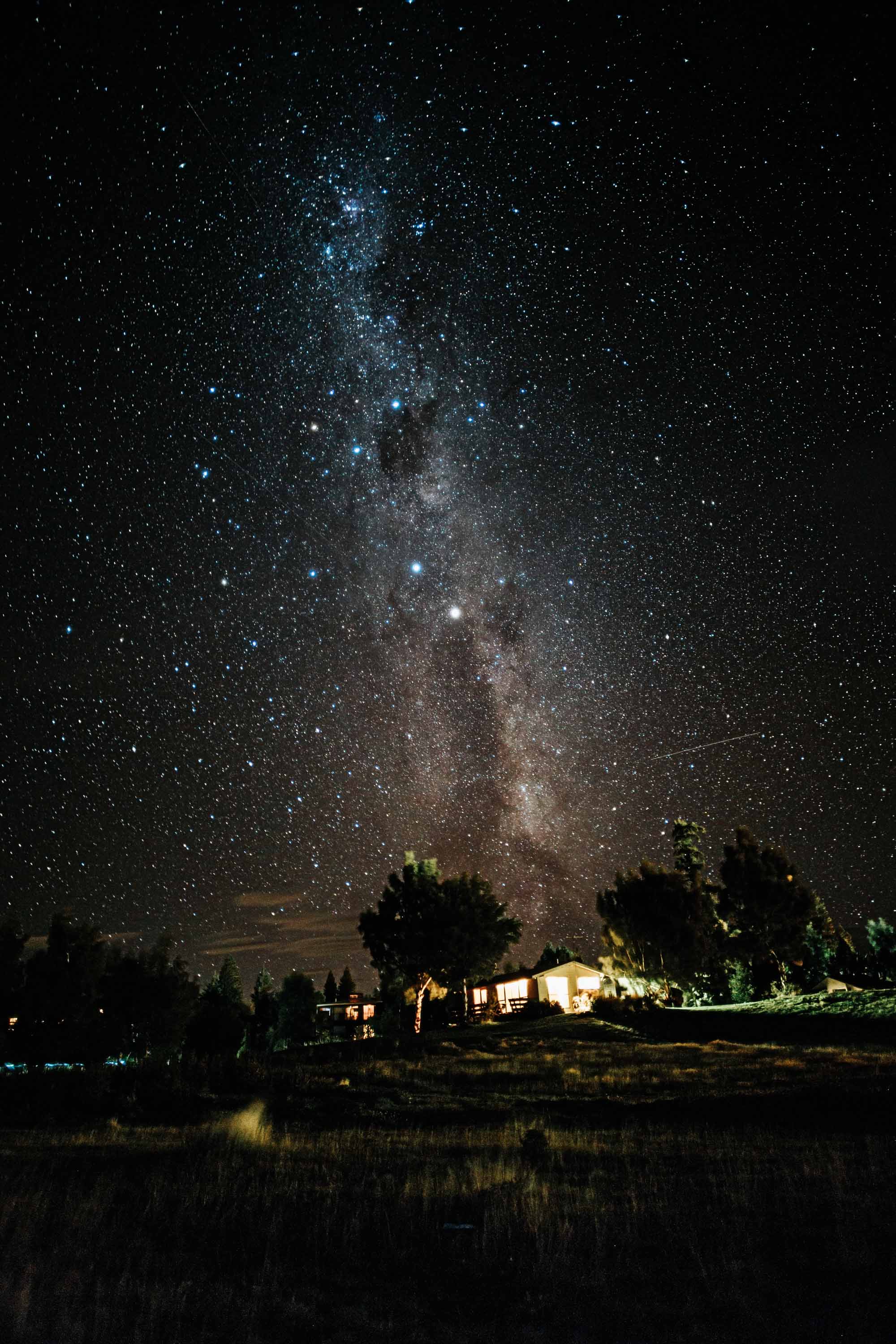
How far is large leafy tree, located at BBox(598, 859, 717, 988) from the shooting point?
45.7 meters

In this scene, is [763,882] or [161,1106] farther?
[763,882]

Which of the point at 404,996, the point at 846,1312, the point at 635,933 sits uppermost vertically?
the point at 635,933

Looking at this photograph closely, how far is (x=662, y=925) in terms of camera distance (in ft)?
150

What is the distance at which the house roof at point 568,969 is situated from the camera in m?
57.2

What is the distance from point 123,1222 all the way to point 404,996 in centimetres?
4191

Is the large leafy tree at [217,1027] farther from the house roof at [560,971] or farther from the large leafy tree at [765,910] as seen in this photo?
the large leafy tree at [765,910]

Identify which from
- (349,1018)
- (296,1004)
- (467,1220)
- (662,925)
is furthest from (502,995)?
(467,1220)

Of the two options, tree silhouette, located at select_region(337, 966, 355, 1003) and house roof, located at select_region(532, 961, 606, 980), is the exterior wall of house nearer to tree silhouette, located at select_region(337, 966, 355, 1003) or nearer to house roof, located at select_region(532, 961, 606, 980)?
house roof, located at select_region(532, 961, 606, 980)

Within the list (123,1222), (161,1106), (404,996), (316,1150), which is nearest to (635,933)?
(404,996)

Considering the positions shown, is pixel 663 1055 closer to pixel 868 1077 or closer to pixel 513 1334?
pixel 868 1077

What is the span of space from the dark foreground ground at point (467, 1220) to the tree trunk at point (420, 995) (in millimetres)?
26388

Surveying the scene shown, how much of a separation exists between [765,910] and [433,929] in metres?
20.3

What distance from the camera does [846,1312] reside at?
15.9ft

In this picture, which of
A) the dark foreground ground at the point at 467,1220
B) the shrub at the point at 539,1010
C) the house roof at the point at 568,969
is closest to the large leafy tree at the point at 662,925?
the shrub at the point at 539,1010
